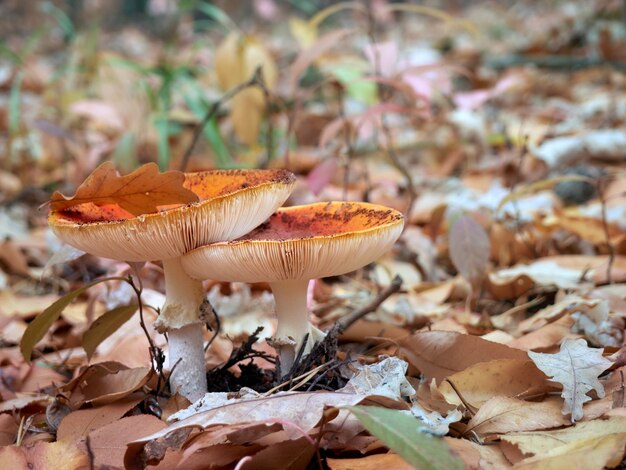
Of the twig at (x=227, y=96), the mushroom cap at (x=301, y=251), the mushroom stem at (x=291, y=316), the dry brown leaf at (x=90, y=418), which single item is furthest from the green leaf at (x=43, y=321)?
the twig at (x=227, y=96)

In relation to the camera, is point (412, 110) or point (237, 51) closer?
point (412, 110)

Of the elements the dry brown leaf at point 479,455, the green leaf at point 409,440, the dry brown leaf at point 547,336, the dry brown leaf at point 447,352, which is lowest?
the dry brown leaf at point 547,336

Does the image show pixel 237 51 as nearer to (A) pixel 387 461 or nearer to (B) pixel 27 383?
(B) pixel 27 383

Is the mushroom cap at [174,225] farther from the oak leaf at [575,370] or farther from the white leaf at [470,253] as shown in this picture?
the white leaf at [470,253]

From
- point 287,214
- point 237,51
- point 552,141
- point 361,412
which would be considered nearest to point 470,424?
point 361,412

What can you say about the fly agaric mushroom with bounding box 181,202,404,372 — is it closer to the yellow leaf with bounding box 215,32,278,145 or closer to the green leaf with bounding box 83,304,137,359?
the green leaf with bounding box 83,304,137,359

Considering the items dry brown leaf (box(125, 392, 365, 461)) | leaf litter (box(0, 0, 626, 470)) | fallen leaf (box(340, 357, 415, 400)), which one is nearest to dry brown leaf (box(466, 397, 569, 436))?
leaf litter (box(0, 0, 626, 470))
